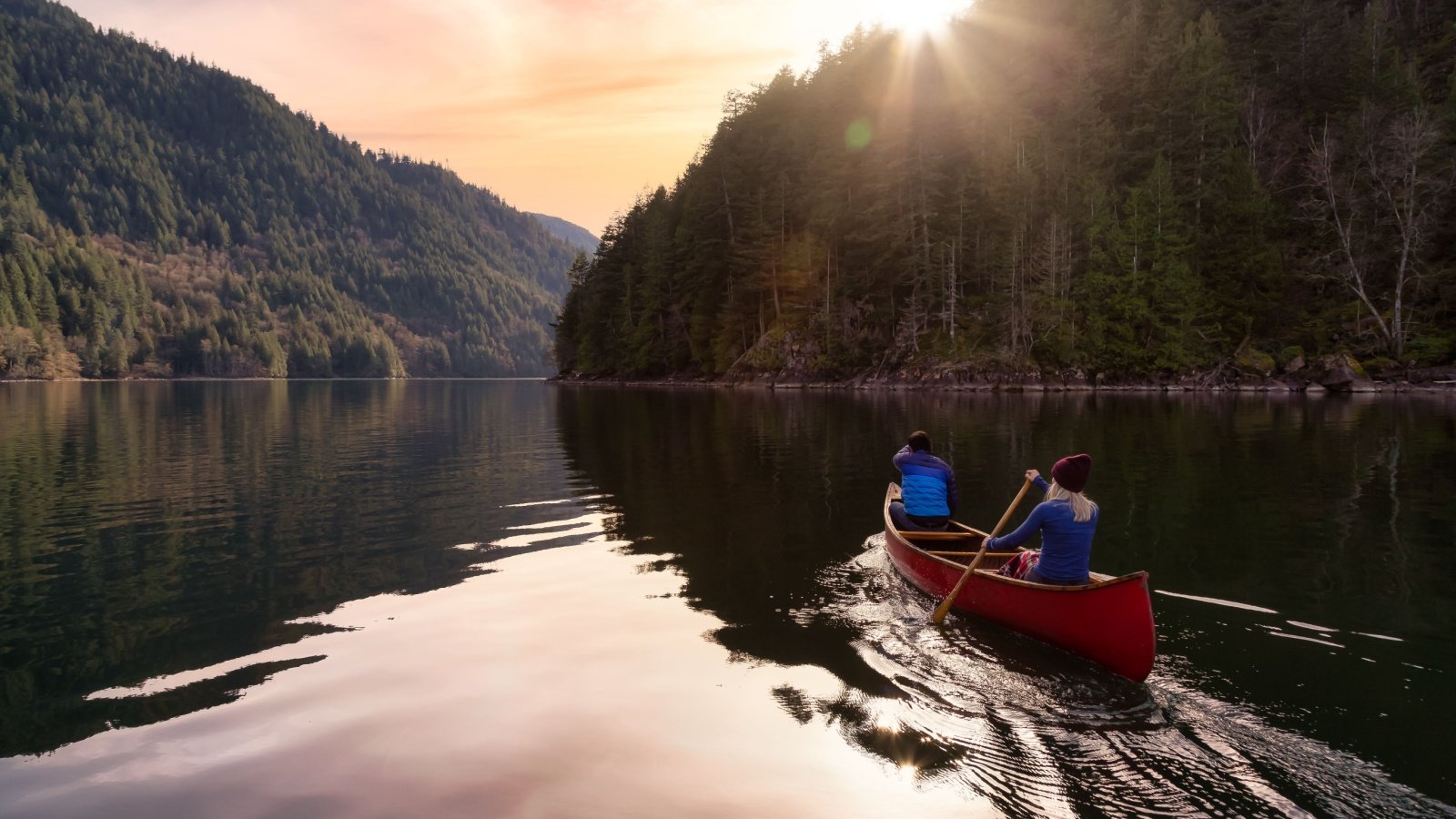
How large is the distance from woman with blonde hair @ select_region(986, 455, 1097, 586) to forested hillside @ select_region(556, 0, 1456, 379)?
2677 inches

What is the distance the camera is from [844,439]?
35562 millimetres

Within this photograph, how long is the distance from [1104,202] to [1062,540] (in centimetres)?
7526

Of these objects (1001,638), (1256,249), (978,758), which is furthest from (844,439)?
(1256,249)

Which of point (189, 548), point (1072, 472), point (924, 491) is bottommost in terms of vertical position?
point (189, 548)

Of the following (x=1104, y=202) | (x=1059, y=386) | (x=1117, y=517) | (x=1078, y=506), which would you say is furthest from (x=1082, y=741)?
(x=1104, y=202)

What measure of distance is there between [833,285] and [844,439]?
53629mm

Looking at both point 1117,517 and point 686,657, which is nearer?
point 686,657

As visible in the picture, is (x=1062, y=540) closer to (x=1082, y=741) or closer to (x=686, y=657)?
(x=1082, y=741)

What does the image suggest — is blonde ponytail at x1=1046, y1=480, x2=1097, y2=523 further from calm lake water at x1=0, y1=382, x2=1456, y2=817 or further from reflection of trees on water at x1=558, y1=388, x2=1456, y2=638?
reflection of trees on water at x1=558, y1=388, x2=1456, y2=638

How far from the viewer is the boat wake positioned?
6.63m

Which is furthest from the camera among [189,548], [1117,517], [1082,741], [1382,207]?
Answer: [1382,207]

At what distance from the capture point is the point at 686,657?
34.1ft

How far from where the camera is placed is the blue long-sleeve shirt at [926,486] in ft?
50.6

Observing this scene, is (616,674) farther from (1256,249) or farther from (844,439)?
(1256,249)
